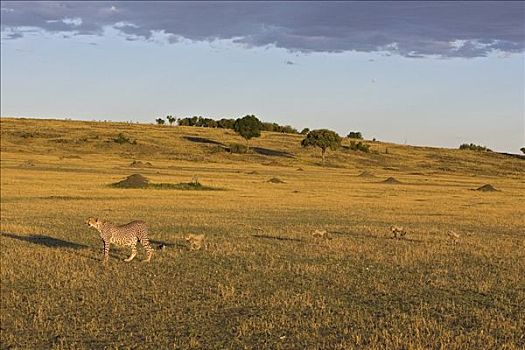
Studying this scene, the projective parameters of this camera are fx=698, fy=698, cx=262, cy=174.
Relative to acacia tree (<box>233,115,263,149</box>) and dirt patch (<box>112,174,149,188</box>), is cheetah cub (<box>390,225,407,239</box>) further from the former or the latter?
acacia tree (<box>233,115,263,149</box>)

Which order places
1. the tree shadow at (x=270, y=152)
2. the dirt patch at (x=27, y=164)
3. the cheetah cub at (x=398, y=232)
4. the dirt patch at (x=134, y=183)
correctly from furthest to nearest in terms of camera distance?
1. the tree shadow at (x=270, y=152)
2. the dirt patch at (x=27, y=164)
3. the dirt patch at (x=134, y=183)
4. the cheetah cub at (x=398, y=232)

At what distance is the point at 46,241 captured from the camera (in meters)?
23.8

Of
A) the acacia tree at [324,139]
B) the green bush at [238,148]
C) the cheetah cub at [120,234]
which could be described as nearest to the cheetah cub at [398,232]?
the cheetah cub at [120,234]

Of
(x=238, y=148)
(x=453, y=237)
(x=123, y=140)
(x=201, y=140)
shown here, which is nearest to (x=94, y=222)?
(x=453, y=237)

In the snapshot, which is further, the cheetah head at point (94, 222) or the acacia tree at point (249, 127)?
the acacia tree at point (249, 127)

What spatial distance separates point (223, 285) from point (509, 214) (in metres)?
24.1

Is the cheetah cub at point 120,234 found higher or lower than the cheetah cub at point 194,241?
higher

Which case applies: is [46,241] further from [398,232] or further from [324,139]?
[324,139]

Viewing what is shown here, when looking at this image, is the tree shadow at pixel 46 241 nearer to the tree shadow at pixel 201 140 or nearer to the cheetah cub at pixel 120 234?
the cheetah cub at pixel 120 234

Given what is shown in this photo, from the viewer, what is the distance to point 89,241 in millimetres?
23875

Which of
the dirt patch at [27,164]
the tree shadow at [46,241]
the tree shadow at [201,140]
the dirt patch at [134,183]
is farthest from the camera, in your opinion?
the tree shadow at [201,140]

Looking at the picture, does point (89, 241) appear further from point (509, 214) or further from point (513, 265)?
point (509, 214)

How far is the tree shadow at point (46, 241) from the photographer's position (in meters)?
22.7

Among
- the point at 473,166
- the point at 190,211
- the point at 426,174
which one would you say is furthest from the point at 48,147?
the point at 190,211
